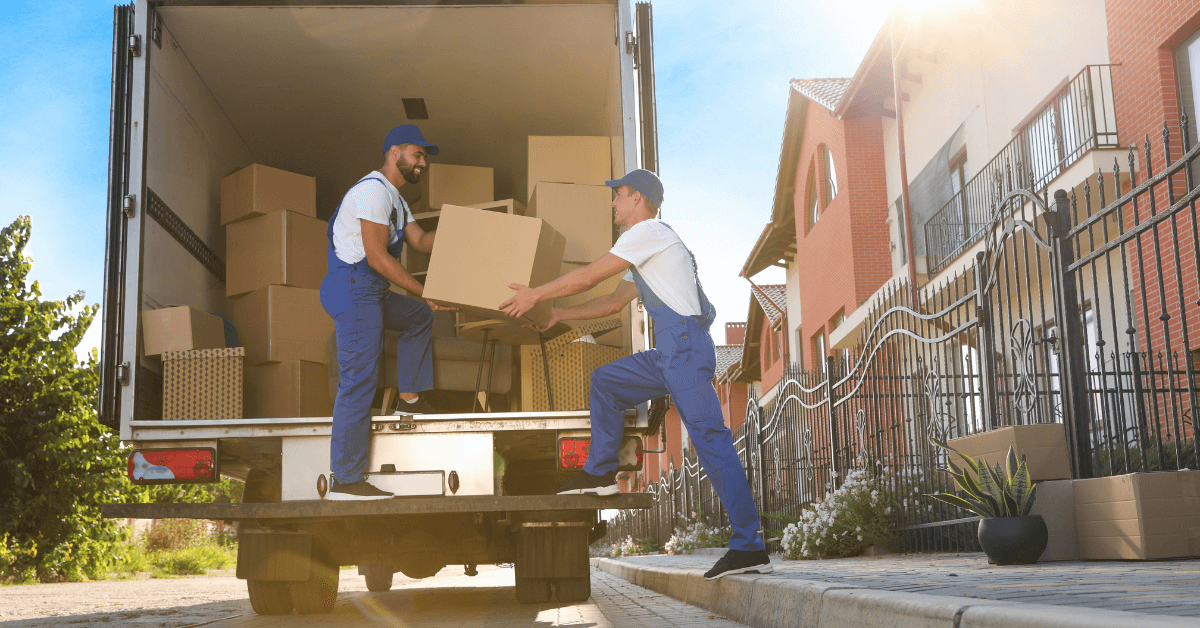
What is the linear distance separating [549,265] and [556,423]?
3.28 ft

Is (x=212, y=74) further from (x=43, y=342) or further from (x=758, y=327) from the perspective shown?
(x=758, y=327)

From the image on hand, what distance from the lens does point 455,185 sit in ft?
25.2

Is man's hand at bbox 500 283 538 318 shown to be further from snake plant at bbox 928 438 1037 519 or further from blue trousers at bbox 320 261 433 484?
snake plant at bbox 928 438 1037 519

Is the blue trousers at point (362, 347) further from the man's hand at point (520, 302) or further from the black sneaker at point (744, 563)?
the black sneaker at point (744, 563)

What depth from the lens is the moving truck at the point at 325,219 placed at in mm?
5172

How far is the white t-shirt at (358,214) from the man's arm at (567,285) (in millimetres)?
773

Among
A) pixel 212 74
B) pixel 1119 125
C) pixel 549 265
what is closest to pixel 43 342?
pixel 212 74

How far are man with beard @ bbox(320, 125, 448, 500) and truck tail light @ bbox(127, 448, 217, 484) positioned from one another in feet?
2.20

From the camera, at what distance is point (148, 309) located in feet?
18.5

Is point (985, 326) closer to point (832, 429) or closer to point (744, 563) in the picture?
point (744, 563)

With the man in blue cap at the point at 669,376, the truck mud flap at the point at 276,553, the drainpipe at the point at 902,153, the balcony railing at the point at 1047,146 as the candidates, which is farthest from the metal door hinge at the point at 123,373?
the drainpipe at the point at 902,153

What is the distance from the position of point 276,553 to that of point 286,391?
4.10ft

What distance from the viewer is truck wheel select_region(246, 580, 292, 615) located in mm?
5941

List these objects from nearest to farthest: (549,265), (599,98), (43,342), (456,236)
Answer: (456,236), (549,265), (599,98), (43,342)
